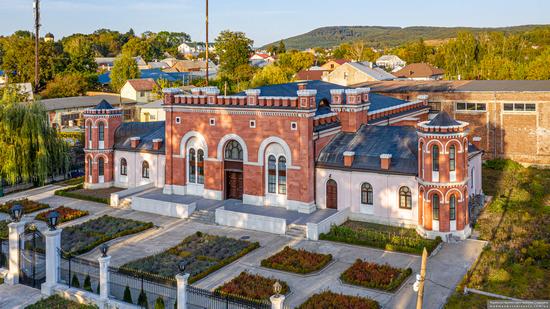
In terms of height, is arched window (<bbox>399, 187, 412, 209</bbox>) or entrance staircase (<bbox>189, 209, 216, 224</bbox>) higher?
arched window (<bbox>399, 187, 412, 209</bbox>)

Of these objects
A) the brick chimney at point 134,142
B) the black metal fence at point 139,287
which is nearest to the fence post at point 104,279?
the black metal fence at point 139,287

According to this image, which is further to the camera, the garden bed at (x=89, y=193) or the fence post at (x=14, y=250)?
the garden bed at (x=89, y=193)

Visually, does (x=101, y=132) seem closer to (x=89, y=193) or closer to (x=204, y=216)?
(x=89, y=193)

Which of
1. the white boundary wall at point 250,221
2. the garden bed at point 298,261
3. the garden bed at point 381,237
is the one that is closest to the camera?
the garden bed at point 298,261

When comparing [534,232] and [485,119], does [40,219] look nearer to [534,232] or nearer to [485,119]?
[534,232]

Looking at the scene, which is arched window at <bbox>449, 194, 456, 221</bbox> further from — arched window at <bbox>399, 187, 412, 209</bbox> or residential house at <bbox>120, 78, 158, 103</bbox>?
residential house at <bbox>120, 78, 158, 103</bbox>

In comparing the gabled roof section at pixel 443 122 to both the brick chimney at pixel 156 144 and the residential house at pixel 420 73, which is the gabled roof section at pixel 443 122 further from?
the residential house at pixel 420 73

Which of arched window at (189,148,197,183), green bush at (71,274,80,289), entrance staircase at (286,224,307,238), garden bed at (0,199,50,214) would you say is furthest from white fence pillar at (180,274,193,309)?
garden bed at (0,199,50,214)

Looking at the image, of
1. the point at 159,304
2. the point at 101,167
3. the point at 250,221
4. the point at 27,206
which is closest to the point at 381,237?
the point at 250,221
